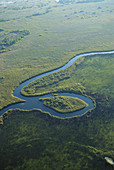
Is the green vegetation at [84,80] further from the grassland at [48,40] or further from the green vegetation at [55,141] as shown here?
the green vegetation at [55,141]

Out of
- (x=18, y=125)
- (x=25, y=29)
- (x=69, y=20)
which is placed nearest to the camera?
(x=18, y=125)

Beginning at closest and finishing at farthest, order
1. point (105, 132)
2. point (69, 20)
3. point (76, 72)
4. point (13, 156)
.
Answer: point (13, 156)
point (105, 132)
point (76, 72)
point (69, 20)

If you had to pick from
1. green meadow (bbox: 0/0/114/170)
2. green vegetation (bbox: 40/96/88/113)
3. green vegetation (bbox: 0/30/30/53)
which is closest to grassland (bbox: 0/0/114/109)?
green meadow (bbox: 0/0/114/170)

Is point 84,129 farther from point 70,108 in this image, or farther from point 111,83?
point 111,83

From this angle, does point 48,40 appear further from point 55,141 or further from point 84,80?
point 55,141

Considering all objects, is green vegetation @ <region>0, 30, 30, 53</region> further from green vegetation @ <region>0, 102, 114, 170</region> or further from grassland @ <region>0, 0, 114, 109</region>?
green vegetation @ <region>0, 102, 114, 170</region>

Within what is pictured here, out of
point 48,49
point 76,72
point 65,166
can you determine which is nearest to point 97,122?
point 65,166

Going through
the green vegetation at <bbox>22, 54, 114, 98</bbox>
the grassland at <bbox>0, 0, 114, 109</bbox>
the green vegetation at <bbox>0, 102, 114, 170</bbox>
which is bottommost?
the green vegetation at <bbox>0, 102, 114, 170</bbox>

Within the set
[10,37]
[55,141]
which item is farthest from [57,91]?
[10,37]
